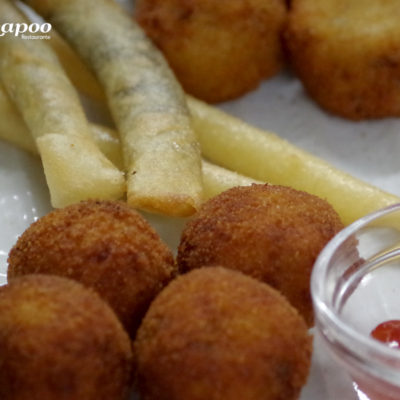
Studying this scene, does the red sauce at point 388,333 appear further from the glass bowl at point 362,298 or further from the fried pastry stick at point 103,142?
the fried pastry stick at point 103,142

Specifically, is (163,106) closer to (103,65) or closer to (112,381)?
(103,65)

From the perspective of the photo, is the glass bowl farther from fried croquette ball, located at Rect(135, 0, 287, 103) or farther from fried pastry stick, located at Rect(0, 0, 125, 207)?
fried croquette ball, located at Rect(135, 0, 287, 103)

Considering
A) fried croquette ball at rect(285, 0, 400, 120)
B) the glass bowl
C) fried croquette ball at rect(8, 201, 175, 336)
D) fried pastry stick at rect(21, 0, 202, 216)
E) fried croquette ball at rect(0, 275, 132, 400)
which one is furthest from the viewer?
fried croquette ball at rect(285, 0, 400, 120)

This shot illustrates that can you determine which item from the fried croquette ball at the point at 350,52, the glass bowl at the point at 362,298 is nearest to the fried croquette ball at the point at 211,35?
the fried croquette ball at the point at 350,52

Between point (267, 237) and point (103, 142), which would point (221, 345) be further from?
point (103, 142)

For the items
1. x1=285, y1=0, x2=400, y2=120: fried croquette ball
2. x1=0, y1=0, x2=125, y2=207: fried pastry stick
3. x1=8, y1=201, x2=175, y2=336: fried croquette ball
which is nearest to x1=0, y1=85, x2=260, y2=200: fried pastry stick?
x1=0, y1=0, x2=125, y2=207: fried pastry stick
